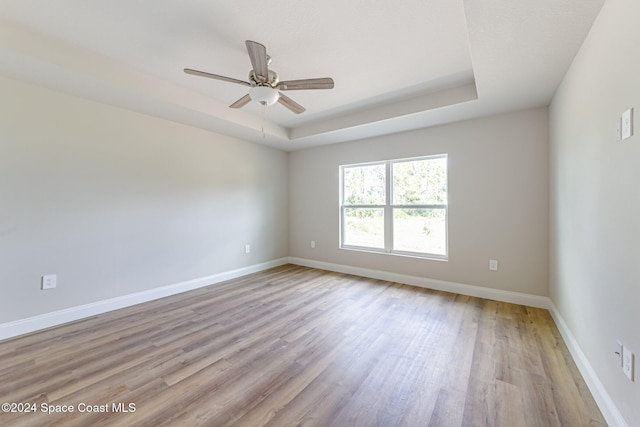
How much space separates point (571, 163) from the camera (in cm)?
209

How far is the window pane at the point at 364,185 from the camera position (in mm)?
4234

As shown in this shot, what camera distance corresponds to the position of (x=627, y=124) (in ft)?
4.01

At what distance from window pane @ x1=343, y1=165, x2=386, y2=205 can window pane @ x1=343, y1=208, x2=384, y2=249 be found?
16cm

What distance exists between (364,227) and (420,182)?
1183 mm

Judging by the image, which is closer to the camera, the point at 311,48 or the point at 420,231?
the point at 311,48

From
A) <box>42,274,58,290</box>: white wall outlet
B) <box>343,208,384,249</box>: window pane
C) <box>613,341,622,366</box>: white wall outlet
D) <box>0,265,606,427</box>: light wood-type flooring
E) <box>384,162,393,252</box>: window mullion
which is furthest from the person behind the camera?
<box>343,208,384,249</box>: window pane

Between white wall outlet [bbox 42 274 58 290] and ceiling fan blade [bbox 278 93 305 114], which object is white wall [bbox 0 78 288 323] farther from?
ceiling fan blade [bbox 278 93 305 114]

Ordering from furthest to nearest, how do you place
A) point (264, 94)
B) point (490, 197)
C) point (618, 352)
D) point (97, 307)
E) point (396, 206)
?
point (396, 206), point (490, 197), point (97, 307), point (264, 94), point (618, 352)

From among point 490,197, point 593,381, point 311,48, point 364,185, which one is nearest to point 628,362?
point 593,381

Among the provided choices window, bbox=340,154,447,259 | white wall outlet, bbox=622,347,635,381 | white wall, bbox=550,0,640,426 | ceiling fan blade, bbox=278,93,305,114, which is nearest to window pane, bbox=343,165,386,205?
window, bbox=340,154,447,259

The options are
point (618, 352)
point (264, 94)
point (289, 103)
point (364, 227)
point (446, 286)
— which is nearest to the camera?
point (618, 352)

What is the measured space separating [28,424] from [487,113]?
183 inches

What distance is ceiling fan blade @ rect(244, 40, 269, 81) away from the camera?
66.1 inches

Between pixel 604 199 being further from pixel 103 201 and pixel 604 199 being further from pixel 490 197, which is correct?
pixel 103 201
